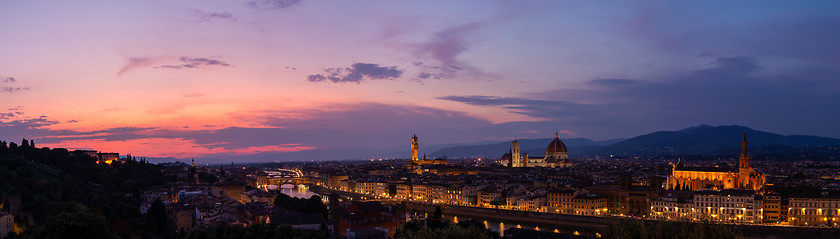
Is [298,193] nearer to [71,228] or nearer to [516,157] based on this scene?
[516,157]

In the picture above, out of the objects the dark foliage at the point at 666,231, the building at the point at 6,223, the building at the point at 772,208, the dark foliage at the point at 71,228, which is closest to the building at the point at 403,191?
the building at the point at 772,208

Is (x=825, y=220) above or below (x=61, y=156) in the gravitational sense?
below

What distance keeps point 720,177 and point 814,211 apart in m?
14.6

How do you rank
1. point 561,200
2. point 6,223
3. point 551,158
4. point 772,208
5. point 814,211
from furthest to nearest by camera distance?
point 551,158 < point 561,200 < point 772,208 < point 814,211 < point 6,223

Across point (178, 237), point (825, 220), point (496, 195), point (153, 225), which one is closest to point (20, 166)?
point (153, 225)

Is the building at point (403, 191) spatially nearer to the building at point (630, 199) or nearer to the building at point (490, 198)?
the building at point (490, 198)

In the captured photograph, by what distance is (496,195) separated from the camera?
4247 centimetres

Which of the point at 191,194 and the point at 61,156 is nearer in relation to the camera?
the point at 191,194

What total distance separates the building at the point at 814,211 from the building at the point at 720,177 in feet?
32.0

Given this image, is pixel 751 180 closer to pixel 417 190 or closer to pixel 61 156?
pixel 417 190

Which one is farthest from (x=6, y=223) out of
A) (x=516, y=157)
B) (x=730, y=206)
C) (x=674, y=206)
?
(x=516, y=157)

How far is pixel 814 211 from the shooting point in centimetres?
2966

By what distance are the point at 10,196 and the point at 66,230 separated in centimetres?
1550

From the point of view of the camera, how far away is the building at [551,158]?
84.0 metres
